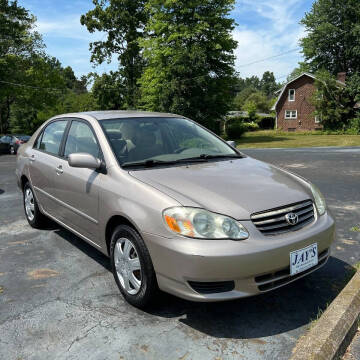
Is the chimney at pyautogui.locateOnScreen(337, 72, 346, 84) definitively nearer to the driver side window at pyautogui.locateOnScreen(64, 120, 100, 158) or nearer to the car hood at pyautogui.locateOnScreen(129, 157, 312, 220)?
the car hood at pyautogui.locateOnScreen(129, 157, 312, 220)

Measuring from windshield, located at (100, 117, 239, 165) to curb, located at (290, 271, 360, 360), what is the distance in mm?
1784

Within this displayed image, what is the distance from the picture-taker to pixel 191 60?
28531 mm

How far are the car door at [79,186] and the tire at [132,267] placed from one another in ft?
1.33

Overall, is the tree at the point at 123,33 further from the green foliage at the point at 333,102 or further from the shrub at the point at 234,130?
the green foliage at the point at 333,102

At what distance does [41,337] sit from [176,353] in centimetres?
98

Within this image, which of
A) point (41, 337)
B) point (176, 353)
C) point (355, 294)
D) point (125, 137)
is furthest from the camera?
point (125, 137)

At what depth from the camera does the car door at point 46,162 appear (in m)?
4.38

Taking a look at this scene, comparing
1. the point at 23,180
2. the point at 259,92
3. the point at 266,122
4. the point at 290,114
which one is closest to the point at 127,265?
the point at 23,180

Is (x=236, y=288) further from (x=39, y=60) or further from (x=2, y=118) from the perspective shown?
(x=2, y=118)

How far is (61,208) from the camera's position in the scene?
13.6 ft

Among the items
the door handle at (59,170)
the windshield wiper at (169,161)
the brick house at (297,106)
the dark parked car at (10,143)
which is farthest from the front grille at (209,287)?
the brick house at (297,106)

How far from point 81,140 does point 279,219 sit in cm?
230

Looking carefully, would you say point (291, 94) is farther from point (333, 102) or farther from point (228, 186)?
point (228, 186)

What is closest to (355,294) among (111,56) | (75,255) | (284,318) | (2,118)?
(284,318)
